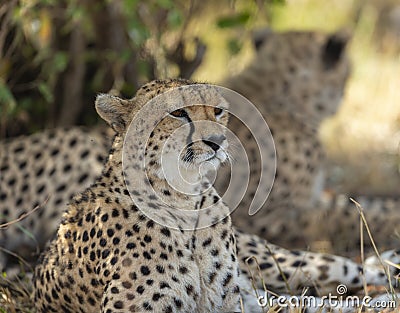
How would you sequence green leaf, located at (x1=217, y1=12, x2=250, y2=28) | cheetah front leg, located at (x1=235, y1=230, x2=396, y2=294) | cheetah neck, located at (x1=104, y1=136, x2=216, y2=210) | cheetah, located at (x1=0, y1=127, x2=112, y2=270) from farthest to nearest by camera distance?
1. green leaf, located at (x1=217, y1=12, x2=250, y2=28)
2. cheetah, located at (x1=0, y1=127, x2=112, y2=270)
3. cheetah front leg, located at (x1=235, y1=230, x2=396, y2=294)
4. cheetah neck, located at (x1=104, y1=136, x2=216, y2=210)

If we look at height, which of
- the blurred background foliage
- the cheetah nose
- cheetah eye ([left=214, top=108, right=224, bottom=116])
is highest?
the blurred background foliage

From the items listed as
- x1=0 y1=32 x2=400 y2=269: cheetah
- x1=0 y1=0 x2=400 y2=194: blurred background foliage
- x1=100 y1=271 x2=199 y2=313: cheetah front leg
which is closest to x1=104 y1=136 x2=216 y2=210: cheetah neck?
x1=100 y1=271 x2=199 y2=313: cheetah front leg

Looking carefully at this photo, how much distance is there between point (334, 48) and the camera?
5.74 meters

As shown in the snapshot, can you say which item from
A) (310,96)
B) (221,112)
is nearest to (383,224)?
(310,96)

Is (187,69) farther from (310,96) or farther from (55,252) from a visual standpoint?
(55,252)

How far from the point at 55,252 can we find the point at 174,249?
0.56 metres

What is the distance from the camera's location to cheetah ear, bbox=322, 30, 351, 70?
5.69 metres

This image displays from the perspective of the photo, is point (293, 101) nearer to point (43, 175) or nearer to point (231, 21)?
point (231, 21)

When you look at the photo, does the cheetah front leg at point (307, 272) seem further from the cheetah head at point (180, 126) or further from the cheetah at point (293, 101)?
the cheetah at point (293, 101)

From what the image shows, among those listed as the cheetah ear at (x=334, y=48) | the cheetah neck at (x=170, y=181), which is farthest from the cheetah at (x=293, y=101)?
the cheetah neck at (x=170, y=181)

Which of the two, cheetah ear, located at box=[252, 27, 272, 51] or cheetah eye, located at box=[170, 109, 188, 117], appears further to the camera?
cheetah ear, located at box=[252, 27, 272, 51]

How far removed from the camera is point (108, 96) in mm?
3166

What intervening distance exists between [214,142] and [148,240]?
0.44 m

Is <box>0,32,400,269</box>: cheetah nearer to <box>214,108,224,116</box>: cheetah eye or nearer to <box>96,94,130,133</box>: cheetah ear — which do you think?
<box>96,94,130,133</box>: cheetah ear
